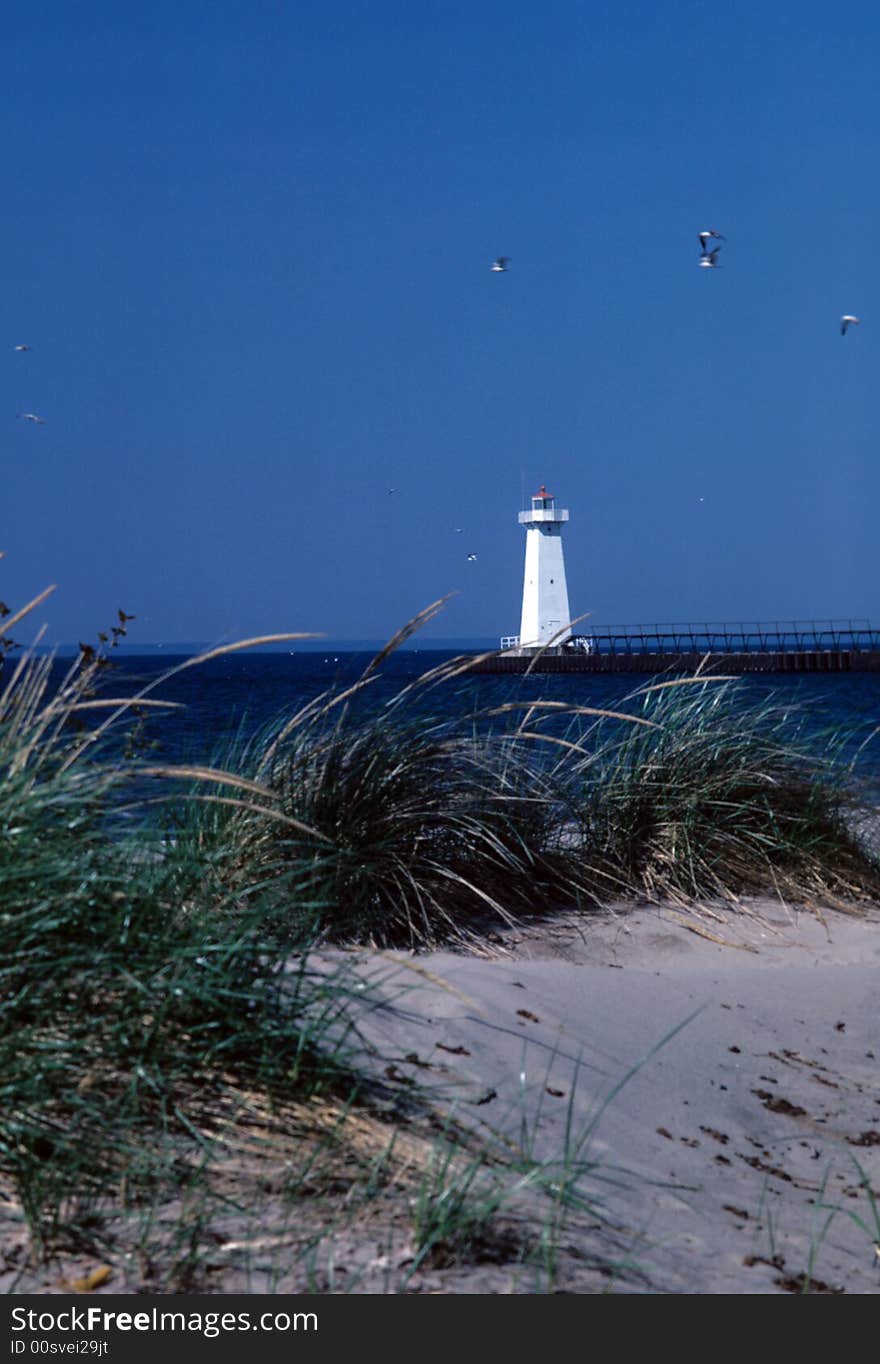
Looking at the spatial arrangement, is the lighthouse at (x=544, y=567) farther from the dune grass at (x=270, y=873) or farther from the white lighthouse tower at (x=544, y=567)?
the dune grass at (x=270, y=873)

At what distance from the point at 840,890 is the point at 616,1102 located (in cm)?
289

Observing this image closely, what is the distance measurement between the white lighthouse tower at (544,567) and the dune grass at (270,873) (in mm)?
42350

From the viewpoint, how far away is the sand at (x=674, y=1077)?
2840 mm

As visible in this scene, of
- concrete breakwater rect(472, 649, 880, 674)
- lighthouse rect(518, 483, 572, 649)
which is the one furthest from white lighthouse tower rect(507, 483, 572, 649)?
concrete breakwater rect(472, 649, 880, 674)

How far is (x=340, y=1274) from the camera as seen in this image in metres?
2.45

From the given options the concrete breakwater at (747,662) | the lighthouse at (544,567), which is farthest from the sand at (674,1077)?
the concrete breakwater at (747,662)

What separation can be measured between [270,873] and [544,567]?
4619 cm

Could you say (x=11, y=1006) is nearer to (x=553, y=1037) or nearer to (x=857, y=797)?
(x=553, y=1037)

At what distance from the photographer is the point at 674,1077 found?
3.96 metres

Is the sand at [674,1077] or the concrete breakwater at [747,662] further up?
the concrete breakwater at [747,662]

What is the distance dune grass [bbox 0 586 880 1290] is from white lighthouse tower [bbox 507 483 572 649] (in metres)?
42.3

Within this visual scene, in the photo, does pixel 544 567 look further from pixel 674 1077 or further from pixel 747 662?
pixel 674 1077

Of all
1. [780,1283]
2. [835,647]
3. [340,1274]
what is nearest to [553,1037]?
[780,1283]

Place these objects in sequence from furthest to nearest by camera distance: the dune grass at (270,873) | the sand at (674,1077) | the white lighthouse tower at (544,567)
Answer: the white lighthouse tower at (544,567), the sand at (674,1077), the dune grass at (270,873)
